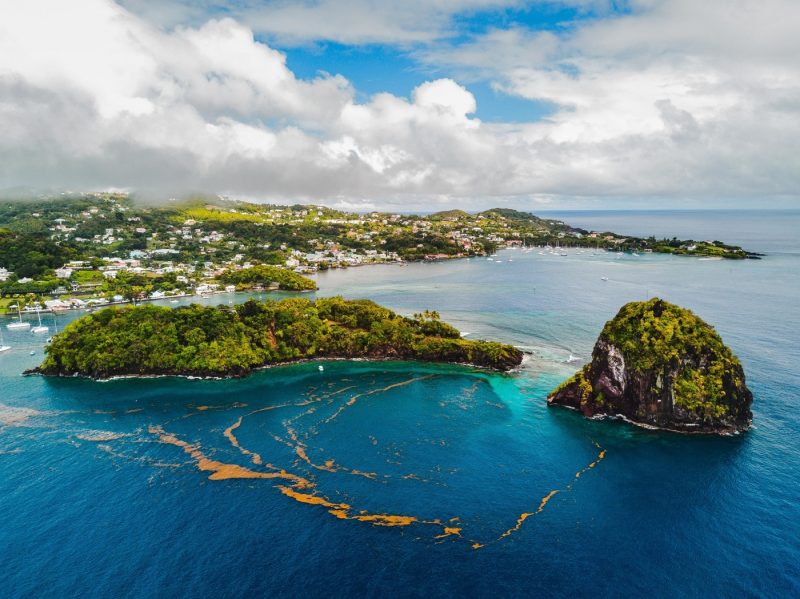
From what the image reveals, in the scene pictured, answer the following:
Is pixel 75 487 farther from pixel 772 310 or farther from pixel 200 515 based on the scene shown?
pixel 772 310

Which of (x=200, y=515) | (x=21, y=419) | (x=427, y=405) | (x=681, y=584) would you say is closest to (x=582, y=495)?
(x=681, y=584)

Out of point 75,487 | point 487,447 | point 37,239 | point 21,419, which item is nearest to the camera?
point 75,487

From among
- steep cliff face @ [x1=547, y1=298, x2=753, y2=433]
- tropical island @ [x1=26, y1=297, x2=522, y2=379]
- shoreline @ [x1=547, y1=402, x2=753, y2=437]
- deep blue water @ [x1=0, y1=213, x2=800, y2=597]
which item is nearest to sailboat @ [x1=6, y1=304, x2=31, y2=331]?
deep blue water @ [x1=0, y1=213, x2=800, y2=597]

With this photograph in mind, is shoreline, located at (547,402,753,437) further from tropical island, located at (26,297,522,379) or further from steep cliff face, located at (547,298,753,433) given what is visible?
tropical island, located at (26,297,522,379)

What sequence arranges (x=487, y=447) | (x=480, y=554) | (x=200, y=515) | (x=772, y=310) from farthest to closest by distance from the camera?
(x=772, y=310) → (x=487, y=447) → (x=200, y=515) → (x=480, y=554)

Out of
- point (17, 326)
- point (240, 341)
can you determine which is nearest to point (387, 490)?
point (240, 341)
